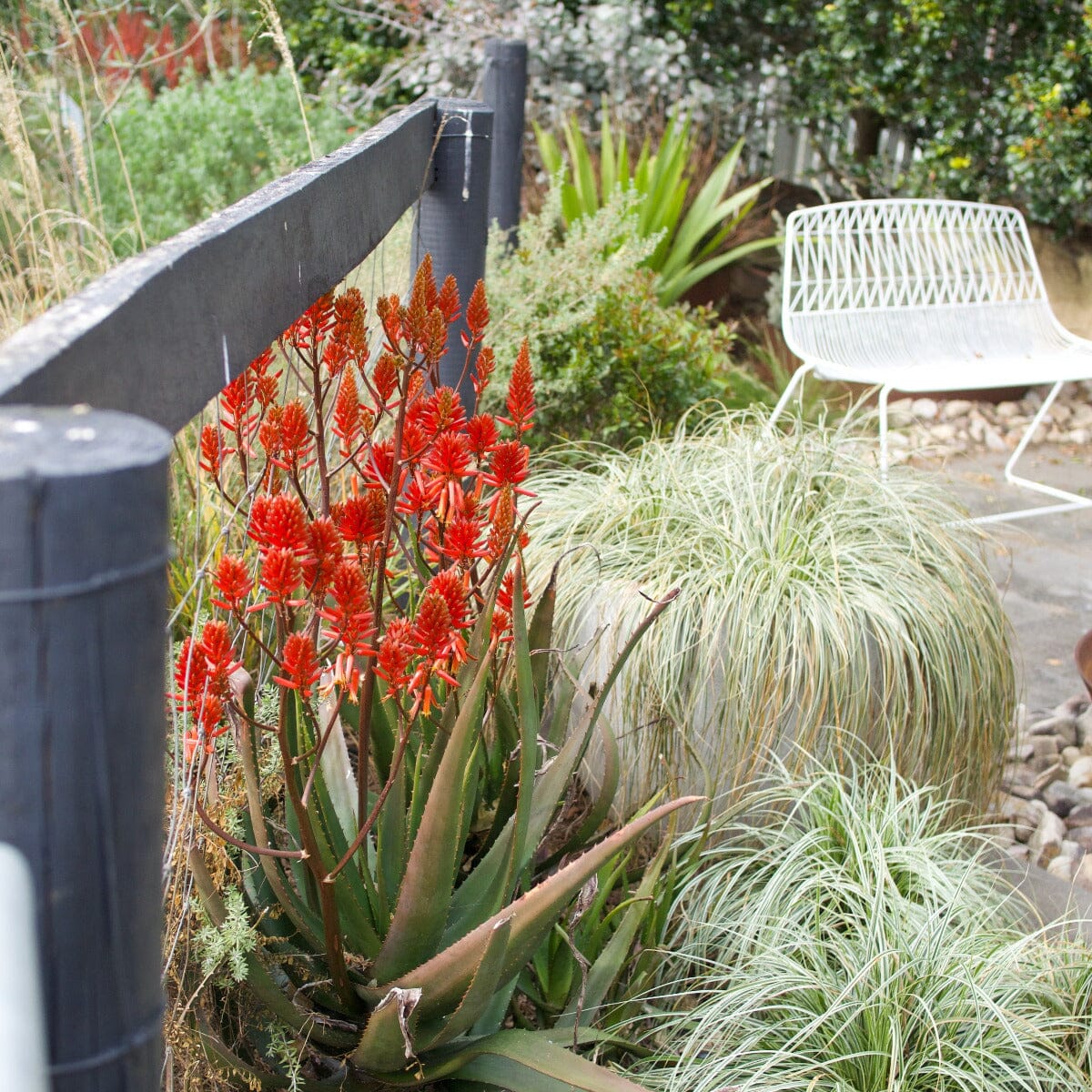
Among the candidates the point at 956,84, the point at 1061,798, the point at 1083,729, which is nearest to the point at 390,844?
the point at 1061,798

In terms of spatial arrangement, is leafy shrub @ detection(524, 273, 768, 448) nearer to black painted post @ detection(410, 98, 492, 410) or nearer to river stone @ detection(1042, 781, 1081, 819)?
black painted post @ detection(410, 98, 492, 410)

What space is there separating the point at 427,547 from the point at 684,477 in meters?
1.13

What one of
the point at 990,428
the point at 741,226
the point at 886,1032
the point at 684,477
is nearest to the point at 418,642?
the point at 886,1032

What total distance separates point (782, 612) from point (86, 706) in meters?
1.64

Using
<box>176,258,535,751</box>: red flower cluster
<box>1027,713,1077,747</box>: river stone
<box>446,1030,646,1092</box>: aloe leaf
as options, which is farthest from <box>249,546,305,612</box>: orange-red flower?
<box>1027,713,1077,747</box>: river stone

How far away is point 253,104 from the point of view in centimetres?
608

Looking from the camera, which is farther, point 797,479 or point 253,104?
point 253,104

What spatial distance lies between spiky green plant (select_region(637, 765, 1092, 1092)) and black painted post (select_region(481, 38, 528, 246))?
113 inches

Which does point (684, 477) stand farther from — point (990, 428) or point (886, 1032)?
point (990, 428)

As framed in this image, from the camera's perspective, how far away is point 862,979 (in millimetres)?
1533

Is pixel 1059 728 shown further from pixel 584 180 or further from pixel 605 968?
pixel 584 180

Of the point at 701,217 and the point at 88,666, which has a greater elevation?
the point at 88,666

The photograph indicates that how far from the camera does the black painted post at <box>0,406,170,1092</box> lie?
46 cm

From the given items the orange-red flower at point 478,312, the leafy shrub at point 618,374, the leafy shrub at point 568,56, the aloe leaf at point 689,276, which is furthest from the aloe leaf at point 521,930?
the leafy shrub at point 568,56
